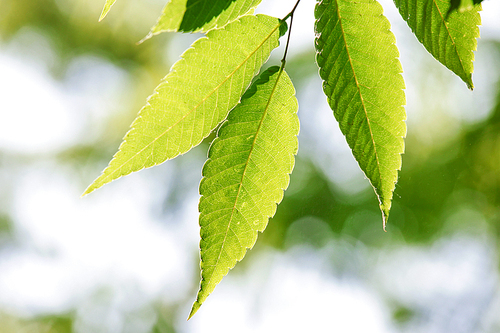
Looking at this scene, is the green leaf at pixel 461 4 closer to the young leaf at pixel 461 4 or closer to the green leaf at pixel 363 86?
the young leaf at pixel 461 4

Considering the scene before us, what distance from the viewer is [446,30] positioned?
0.46m

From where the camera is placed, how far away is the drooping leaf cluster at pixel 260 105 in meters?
0.45

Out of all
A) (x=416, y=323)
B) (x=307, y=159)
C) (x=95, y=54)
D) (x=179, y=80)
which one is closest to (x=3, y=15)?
(x=95, y=54)

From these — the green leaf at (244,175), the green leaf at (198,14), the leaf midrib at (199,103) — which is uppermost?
the green leaf at (198,14)

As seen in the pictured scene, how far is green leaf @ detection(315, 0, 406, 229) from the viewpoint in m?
0.47

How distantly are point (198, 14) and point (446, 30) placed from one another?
306 millimetres

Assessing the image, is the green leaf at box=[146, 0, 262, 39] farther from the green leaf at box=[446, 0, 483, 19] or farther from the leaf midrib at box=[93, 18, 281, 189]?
the green leaf at box=[446, 0, 483, 19]

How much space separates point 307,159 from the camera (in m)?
5.05

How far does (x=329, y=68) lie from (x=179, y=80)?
0.63 ft

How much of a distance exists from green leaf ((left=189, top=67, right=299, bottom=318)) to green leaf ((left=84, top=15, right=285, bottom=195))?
→ 0.03 metres

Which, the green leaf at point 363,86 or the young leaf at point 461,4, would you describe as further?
the green leaf at point 363,86

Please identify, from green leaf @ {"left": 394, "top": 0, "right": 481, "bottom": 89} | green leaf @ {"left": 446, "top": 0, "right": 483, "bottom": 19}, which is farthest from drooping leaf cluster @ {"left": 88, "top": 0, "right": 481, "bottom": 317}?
green leaf @ {"left": 446, "top": 0, "right": 483, "bottom": 19}

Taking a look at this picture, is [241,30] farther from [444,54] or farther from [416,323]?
[416,323]

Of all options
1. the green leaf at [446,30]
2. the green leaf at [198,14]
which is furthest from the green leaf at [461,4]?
the green leaf at [198,14]
